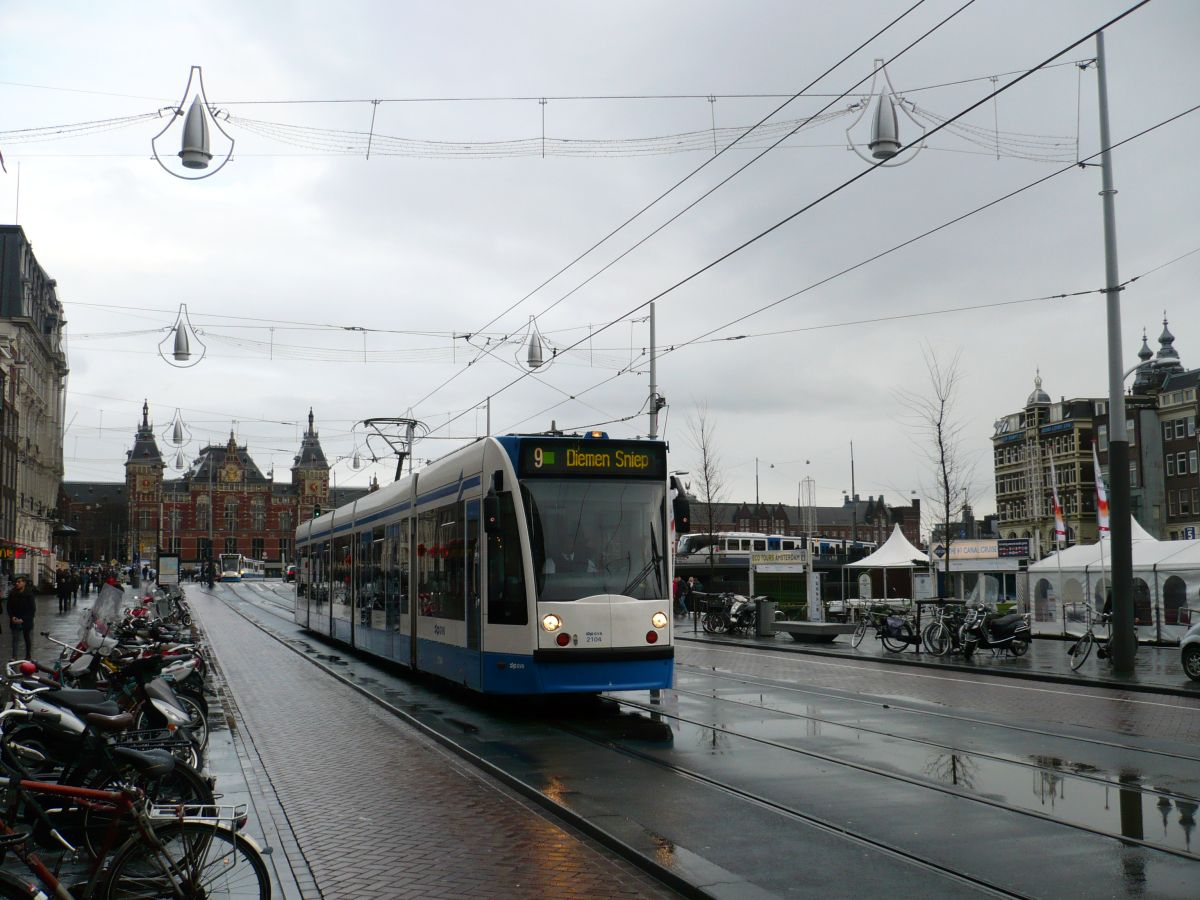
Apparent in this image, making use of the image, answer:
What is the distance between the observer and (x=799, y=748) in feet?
37.0

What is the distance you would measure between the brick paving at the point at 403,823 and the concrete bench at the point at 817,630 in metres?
17.8

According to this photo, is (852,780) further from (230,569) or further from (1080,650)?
(230,569)

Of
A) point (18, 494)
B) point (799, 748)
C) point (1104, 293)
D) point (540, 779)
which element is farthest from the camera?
point (18, 494)

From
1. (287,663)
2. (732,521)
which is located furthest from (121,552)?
(287,663)

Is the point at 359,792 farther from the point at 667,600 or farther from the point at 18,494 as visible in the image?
the point at 18,494

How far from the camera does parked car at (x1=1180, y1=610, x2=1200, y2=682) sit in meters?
18.1

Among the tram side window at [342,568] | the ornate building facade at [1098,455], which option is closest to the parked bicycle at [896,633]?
the tram side window at [342,568]

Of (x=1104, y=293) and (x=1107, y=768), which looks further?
(x=1104, y=293)

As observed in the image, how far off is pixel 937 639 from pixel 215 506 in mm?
135165

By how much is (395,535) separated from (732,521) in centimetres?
13762

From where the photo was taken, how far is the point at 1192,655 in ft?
59.6

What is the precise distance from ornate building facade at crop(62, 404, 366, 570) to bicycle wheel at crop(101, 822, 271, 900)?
464 ft

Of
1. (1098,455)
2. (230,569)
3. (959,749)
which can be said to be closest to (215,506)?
(230,569)

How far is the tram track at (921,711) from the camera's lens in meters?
11.3
